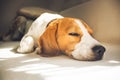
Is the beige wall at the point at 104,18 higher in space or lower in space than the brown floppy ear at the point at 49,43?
higher

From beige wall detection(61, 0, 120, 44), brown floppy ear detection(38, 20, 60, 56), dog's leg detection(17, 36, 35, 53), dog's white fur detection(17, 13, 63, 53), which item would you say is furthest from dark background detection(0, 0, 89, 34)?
brown floppy ear detection(38, 20, 60, 56)

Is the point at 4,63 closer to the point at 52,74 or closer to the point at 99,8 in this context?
the point at 52,74

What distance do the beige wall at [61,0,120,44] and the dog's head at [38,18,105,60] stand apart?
20cm

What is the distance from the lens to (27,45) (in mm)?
1161

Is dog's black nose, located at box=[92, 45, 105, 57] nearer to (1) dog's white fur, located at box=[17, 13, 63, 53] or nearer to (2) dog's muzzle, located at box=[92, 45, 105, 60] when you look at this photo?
(2) dog's muzzle, located at box=[92, 45, 105, 60]

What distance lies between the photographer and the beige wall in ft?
4.13

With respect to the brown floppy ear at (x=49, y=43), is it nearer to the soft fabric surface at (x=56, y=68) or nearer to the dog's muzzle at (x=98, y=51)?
the soft fabric surface at (x=56, y=68)

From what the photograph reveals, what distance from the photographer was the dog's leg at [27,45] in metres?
1.13

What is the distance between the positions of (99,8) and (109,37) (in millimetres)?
169

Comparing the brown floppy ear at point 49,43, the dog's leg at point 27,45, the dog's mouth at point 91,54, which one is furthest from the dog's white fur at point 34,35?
the dog's mouth at point 91,54

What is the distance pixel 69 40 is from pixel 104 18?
1.13ft

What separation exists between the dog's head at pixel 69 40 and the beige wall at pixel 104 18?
20 centimetres

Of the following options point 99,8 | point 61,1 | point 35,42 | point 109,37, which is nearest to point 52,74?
point 35,42

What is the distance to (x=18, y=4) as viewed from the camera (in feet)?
5.20
